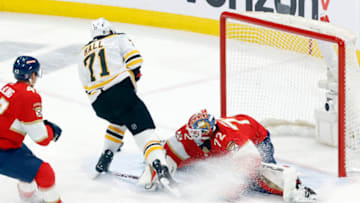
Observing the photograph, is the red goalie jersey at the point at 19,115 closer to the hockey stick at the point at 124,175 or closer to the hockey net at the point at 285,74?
the hockey stick at the point at 124,175

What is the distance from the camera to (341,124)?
4664 mm

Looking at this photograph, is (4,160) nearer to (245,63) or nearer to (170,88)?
(245,63)

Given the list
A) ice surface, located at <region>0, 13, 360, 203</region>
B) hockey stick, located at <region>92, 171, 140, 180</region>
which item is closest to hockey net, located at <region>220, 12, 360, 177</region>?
ice surface, located at <region>0, 13, 360, 203</region>

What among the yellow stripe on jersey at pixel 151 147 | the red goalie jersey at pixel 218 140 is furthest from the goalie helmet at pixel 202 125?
the yellow stripe on jersey at pixel 151 147

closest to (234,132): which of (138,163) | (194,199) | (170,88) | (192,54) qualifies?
(194,199)

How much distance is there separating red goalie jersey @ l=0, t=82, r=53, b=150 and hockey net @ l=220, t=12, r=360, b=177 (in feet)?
5.27

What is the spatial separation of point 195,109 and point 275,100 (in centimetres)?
91

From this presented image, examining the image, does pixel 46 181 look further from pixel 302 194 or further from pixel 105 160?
pixel 302 194

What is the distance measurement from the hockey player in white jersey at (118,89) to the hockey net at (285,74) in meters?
0.86

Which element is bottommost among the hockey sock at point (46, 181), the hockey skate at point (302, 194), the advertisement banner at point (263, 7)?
the hockey skate at point (302, 194)

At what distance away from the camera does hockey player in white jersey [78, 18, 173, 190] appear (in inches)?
178

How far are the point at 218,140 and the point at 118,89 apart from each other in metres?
0.63

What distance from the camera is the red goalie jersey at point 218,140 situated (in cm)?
443

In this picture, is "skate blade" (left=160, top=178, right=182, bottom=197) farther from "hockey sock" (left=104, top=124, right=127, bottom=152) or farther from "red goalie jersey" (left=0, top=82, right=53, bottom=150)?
"red goalie jersey" (left=0, top=82, right=53, bottom=150)
